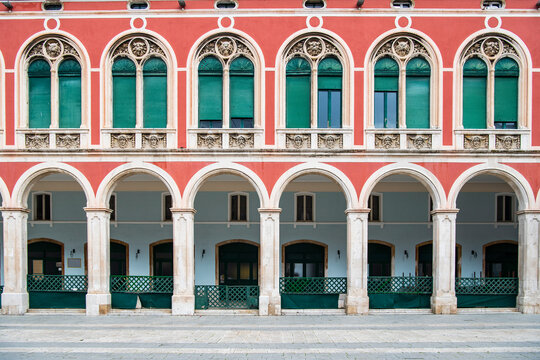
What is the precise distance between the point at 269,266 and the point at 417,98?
27.8 feet

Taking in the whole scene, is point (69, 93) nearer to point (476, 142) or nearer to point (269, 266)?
point (269, 266)

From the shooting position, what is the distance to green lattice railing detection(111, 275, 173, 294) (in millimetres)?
17234

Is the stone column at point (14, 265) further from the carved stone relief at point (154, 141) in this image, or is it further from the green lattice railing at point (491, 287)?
the green lattice railing at point (491, 287)

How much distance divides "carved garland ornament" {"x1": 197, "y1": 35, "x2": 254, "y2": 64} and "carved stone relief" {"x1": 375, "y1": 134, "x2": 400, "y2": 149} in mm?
5706

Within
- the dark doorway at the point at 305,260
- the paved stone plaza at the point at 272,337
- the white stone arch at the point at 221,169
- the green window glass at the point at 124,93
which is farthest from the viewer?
the dark doorway at the point at 305,260

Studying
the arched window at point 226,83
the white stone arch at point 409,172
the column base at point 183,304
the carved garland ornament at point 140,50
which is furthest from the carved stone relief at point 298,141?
the column base at point 183,304

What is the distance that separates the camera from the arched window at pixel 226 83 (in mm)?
16922

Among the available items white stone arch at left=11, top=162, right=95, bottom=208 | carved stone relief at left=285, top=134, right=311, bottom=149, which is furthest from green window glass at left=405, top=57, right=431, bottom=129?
white stone arch at left=11, top=162, right=95, bottom=208

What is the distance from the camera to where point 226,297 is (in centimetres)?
1680

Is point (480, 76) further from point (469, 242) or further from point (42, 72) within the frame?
point (42, 72)

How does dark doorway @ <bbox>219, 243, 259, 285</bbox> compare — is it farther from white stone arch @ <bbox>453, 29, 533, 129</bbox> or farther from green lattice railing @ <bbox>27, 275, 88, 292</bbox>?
white stone arch @ <bbox>453, 29, 533, 129</bbox>

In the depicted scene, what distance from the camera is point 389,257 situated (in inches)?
822

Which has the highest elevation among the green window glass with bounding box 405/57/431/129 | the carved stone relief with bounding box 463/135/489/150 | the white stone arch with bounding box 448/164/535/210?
the green window glass with bounding box 405/57/431/129

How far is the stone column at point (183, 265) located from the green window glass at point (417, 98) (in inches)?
358
